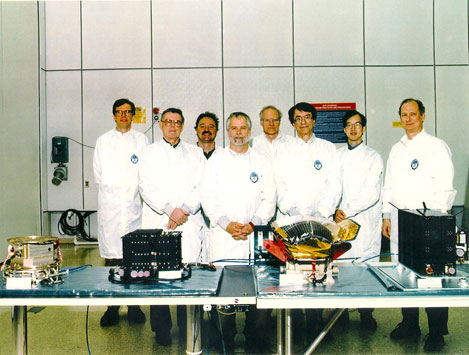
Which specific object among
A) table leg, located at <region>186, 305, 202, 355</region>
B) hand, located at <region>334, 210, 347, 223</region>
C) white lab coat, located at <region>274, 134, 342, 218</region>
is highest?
white lab coat, located at <region>274, 134, 342, 218</region>

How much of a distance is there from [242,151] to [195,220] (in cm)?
60

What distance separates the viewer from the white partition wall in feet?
18.4

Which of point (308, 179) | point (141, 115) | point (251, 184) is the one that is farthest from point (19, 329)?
point (141, 115)

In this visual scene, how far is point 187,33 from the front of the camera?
18.7 ft

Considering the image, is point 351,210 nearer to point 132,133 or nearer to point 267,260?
point 267,260

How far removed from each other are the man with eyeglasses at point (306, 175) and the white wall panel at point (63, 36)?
3.96 m

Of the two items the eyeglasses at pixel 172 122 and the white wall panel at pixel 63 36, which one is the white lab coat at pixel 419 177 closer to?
the eyeglasses at pixel 172 122

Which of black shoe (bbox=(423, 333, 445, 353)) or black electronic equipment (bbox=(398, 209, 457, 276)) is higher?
black electronic equipment (bbox=(398, 209, 457, 276))

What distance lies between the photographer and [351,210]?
3.04 metres

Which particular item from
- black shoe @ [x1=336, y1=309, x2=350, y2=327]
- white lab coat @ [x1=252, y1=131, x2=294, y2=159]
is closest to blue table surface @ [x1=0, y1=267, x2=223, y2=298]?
black shoe @ [x1=336, y1=309, x2=350, y2=327]

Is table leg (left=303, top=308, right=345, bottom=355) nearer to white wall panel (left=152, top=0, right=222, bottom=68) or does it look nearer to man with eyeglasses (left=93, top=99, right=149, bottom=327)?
man with eyeglasses (left=93, top=99, right=149, bottom=327)

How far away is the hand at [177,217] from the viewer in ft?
9.14

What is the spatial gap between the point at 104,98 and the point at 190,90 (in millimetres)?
1185

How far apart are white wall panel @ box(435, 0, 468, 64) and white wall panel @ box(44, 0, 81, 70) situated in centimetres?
485
